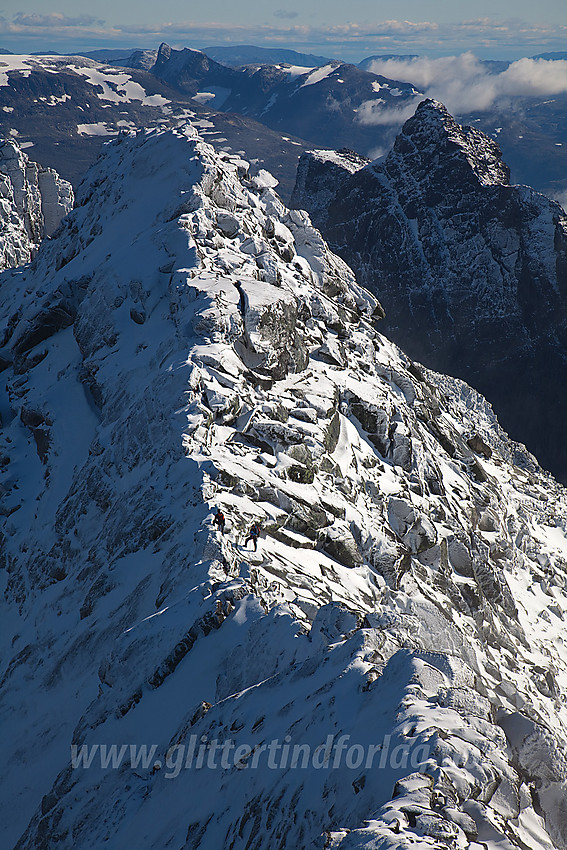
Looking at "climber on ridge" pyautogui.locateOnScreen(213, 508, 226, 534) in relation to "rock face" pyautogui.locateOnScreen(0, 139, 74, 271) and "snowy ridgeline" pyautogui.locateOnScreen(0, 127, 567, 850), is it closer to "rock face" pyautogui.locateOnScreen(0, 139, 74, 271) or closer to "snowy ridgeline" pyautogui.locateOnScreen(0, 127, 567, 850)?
"snowy ridgeline" pyautogui.locateOnScreen(0, 127, 567, 850)

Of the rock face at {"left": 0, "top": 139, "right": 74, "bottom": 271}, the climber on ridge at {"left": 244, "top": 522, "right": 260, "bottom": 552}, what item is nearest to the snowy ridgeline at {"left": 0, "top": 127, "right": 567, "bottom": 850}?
the climber on ridge at {"left": 244, "top": 522, "right": 260, "bottom": 552}

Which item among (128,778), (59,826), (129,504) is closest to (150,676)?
(128,778)

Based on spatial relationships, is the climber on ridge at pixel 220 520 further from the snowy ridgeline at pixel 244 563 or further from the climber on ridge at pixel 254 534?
the climber on ridge at pixel 254 534

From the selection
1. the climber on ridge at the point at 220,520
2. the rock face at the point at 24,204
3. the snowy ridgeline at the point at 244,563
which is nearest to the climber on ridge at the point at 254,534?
the snowy ridgeline at the point at 244,563

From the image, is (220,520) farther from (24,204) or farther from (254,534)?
(24,204)

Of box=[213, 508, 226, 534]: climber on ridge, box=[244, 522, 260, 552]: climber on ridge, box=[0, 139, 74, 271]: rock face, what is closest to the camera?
box=[213, 508, 226, 534]: climber on ridge

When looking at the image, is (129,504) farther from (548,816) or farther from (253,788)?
(548,816)

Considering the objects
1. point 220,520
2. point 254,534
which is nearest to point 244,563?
point 254,534

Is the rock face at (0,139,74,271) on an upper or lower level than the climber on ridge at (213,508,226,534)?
lower
